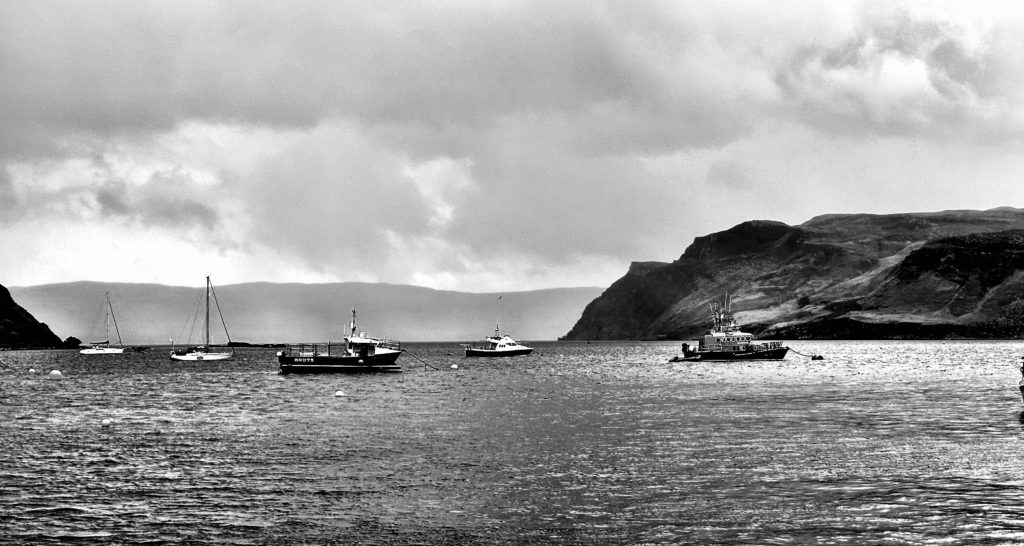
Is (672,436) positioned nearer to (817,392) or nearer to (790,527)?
(790,527)

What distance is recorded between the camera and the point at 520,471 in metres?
46.6

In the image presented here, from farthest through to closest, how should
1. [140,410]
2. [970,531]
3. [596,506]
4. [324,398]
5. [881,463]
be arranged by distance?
1. [324,398]
2. [140,410]
3. [881,463]
4. [596,506]
5. [970,531]

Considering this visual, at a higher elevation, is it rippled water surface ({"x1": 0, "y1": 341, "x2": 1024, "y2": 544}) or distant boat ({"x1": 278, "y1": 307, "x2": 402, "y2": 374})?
distant boat ({"x1": 278, "y1": 307, "x2": 402, "y2": 374})

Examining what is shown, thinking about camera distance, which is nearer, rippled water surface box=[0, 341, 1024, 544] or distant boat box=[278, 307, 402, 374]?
rippled water surface box=[0, 341, 1024, 544]

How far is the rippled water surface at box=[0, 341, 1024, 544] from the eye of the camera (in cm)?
3388

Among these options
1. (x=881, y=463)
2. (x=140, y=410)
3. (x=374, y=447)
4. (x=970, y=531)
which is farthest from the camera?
(x=140, y=410)

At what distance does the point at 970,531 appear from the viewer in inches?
1283

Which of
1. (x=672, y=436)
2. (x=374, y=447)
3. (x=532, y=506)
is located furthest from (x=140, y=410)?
(x=532, y=506)

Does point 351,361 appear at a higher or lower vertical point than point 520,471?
higher

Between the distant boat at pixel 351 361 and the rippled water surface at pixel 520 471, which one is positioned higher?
the distant boat at pixel 351 361

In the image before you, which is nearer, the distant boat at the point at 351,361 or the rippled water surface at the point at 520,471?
the rippled water surface at the point at 520,471

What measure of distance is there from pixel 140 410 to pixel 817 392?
66159 millimetres

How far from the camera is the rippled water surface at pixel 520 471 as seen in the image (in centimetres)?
3388

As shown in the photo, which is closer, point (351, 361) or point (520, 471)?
point (520, 471)
